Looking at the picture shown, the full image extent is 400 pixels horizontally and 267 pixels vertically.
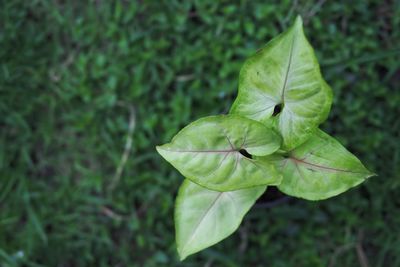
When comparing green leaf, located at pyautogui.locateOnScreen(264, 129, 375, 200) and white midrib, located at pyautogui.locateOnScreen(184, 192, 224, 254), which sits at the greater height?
green leaf, located at pyautogui.locateOnScreen(264, 129, 375, 200)

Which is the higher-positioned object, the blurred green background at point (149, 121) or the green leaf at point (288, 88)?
the green leaf at point (288, 88)

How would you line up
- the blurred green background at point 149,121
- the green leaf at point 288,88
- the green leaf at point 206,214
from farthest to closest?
1. the blurred green background at point 149,121
2. the green leaf at point 206,214
3. the green leaf at point 288,88

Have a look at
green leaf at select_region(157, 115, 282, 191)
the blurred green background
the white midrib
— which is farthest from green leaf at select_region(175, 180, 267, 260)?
the blurred green background

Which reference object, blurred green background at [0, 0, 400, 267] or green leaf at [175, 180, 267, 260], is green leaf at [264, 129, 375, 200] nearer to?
green leaf at [175, 180, 267, 260]

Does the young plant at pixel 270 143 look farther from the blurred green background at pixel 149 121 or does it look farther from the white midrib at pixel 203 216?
the blurred green background at pixel 149 121

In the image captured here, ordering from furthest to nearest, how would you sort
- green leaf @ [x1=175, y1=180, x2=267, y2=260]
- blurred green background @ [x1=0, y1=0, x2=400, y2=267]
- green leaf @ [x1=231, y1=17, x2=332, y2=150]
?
blurred green background @ [x1=0, y1=0, x2=400, y2=267] < green leaf @ [x1=175, y1=180, x2=267, y2=260] < green leaf @ [x1=231, y1=17, x2=332, y2=150]

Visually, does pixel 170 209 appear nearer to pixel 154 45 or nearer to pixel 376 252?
pixel 154 45

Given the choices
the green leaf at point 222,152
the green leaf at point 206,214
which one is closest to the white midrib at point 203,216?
the green leaf at point 206,214

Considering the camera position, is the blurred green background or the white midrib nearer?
the white midrib

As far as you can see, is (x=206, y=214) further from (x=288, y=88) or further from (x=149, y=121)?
(x=149, y=121)
